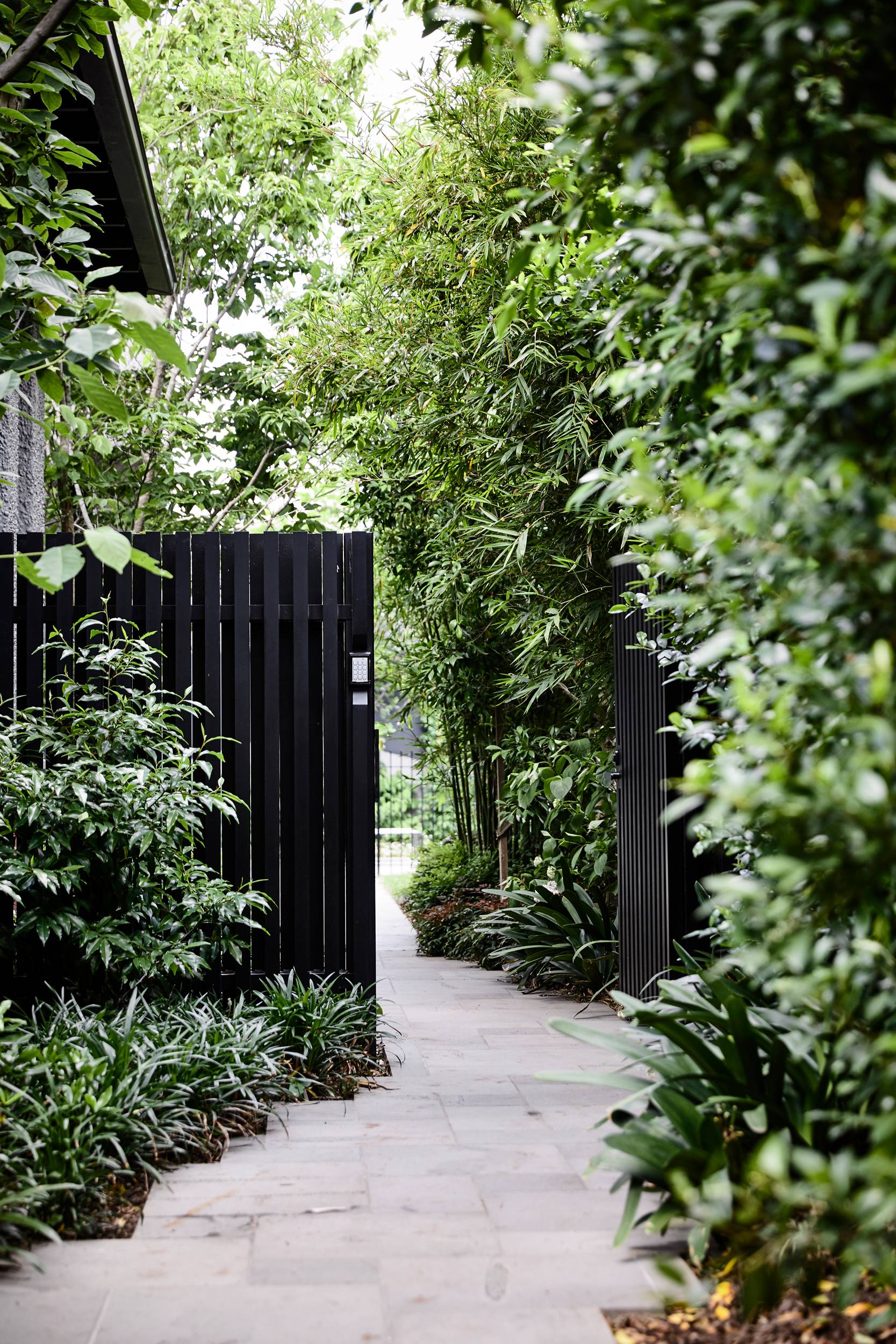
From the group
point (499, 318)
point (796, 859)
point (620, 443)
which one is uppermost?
point (499, 318)

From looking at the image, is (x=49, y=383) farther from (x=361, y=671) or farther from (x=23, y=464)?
(x=23, y=464)

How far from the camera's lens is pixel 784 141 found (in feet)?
4.62

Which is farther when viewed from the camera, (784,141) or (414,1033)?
(414,1033)

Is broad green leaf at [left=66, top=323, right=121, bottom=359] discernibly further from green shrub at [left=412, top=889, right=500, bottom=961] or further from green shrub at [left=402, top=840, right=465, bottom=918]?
green shrub at [left=402, top=840, right=465, bottom=918]

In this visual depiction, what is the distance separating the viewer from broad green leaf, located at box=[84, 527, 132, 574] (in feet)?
5.63

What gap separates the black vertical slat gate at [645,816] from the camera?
13.8 ft

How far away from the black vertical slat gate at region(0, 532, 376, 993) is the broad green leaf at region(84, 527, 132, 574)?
2303 mm

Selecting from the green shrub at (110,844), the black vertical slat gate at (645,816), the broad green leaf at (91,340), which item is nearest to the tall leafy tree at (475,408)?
Result: the black vertical slat gate at (645,816)

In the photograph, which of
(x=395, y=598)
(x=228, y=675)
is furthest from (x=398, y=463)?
(x=228, y=675)

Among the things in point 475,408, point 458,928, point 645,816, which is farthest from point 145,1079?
point 458,928

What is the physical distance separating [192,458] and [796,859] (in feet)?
27.3

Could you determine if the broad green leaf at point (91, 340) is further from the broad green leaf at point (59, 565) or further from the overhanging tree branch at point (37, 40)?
the overhanging tree branch at point (37, 40)

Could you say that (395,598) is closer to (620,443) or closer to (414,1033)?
(414,1033)

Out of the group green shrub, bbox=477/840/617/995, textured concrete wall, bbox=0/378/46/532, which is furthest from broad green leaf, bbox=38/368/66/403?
green shrub, bbox=477/840/617/995
